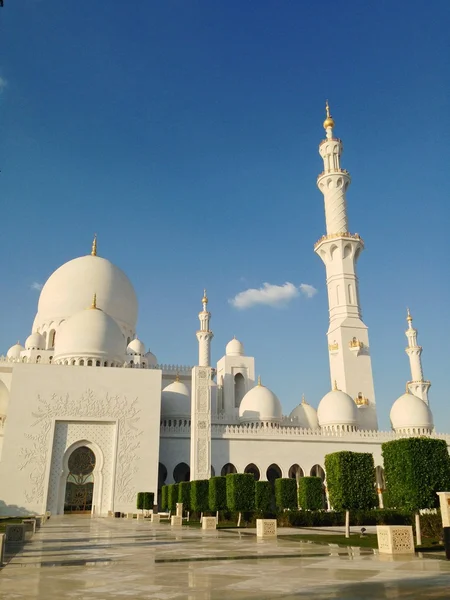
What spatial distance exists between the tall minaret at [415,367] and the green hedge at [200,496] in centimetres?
2061

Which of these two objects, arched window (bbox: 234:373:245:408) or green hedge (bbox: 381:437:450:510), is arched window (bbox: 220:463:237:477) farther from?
green hedge (bbox: 381:437:450:510)

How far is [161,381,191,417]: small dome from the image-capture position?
3120 cm

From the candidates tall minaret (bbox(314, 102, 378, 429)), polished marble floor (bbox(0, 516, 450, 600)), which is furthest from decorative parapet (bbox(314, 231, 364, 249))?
polished marble floor (bbox(0, 516, 450, 600))

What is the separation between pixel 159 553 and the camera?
8.71m

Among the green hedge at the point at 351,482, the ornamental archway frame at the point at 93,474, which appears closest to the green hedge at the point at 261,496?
the green hedge at the point at 351,482

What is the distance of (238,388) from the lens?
37.8 meters

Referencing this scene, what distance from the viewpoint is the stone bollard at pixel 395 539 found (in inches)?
336

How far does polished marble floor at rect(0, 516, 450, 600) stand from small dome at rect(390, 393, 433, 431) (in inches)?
968

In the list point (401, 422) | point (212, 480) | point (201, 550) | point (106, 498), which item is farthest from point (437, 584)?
point (401, 422)

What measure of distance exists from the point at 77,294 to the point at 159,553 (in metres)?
27.3

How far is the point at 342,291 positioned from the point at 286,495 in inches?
721

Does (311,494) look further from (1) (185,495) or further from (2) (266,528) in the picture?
(1) (185,495)

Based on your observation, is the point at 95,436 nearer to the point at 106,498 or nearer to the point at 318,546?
the point at 106,498

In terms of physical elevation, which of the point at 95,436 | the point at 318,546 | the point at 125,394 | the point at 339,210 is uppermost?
the point at 339,210
